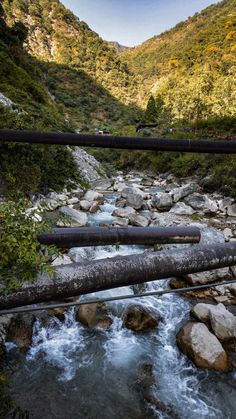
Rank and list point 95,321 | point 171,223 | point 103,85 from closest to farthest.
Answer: point 95,321
point 171,223
point 103,85

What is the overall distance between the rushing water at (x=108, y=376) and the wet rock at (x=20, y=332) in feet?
0.52

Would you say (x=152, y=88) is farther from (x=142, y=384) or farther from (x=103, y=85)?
(x=142, y=384)

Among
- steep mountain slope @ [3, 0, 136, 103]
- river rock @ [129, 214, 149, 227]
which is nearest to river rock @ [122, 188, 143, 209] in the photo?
river rock @ [129, 214, 149, 227]

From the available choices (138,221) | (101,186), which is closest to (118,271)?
(138,221)

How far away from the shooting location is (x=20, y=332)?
646 centimetres

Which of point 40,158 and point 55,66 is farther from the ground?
point 55,66

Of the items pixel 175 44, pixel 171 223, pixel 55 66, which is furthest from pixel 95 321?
pixel 175 44

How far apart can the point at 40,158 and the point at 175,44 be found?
173 meters

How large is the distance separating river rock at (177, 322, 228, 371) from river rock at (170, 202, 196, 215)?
1038 centimetres

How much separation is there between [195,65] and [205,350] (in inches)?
4240

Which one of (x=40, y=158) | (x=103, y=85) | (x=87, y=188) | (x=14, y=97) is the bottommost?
(x=87, y=188)

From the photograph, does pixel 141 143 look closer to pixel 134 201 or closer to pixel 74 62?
pixel 134 201

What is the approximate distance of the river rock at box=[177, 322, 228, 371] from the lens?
6055 mm

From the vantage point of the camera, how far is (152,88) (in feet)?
380
